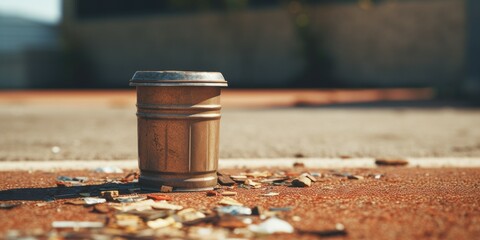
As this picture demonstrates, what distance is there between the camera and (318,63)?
28281 millimetres

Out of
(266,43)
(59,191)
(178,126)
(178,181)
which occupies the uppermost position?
(266,43)

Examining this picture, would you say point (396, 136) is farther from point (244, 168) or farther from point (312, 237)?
point (312, 237)

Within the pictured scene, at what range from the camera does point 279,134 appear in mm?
9695

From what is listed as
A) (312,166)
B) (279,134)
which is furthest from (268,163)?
(279,134)

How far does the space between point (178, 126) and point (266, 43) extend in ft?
83.2

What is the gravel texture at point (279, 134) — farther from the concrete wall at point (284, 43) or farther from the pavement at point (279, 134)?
the concrete wall at point (284, 43)

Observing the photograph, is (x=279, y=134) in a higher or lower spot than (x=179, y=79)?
lower

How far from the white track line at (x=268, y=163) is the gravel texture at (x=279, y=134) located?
1.48ft

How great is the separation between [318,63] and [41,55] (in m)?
16.6

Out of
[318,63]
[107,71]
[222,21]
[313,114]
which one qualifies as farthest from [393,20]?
[107,71]

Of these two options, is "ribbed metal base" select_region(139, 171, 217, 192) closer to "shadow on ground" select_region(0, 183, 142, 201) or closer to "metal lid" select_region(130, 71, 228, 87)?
"shadow on ground" select_region(0, 183, 142, 201)

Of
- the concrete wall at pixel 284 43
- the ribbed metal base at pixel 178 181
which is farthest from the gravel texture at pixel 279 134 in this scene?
the concrete wall at pixel 284 43

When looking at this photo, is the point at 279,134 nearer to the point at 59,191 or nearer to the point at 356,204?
the point at 59,191

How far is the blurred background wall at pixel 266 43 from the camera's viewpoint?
25.5m
